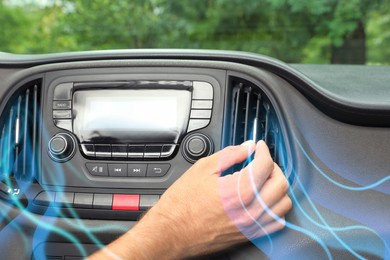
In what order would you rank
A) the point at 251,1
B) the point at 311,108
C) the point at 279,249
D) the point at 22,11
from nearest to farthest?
1. the point at 279,249
2. the point at 311,108
3. the point at 251,1
4. the point at 22,11

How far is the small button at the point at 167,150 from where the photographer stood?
5.99ft

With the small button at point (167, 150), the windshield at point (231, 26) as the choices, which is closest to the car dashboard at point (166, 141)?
the small button at point (167, 150)

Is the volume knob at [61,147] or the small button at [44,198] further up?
the volume knob at [61,147]

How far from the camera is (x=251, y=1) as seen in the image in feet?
11.2

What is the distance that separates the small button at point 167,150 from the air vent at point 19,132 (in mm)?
A: 498

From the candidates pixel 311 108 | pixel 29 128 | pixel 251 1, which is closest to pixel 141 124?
pixel 29 128

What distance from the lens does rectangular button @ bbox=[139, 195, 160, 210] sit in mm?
1815

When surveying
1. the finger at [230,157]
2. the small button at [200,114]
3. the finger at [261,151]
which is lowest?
the finger at [230,157]

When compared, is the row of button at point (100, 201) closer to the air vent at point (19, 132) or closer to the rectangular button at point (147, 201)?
the rectangular button at point (147, 201)

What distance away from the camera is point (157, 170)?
1830mm

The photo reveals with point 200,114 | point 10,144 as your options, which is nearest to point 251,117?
point 200,114

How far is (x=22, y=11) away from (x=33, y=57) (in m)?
3.18

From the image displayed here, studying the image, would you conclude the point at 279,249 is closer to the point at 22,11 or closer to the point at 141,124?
the point at 141,124

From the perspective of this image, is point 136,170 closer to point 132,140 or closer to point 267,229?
point 132,140
